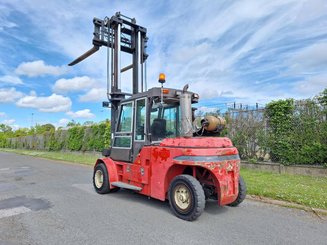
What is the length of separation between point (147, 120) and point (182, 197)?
5.94ft

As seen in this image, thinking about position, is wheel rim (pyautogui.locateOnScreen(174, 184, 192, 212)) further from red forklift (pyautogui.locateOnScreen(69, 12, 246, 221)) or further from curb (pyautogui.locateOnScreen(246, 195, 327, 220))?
curb (pyautogui.locateOnScreen(246, 195, 327, 220))

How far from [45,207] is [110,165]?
1.67 metres

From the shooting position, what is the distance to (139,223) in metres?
4.52

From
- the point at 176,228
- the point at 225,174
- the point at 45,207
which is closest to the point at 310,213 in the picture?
the point at 225,174

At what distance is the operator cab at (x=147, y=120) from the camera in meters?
5.73

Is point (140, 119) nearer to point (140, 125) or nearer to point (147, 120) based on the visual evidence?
point (140, 125)

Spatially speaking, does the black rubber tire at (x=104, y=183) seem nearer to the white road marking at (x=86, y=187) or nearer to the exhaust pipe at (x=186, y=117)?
the white road marking at (x=86, y=187)

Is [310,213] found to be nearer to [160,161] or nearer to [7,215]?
[160,161]

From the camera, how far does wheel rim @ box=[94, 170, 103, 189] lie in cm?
681

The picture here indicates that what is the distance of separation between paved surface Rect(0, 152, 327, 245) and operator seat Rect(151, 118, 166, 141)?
1441 millimetres

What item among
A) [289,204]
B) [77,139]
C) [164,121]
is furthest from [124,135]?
[77,139]

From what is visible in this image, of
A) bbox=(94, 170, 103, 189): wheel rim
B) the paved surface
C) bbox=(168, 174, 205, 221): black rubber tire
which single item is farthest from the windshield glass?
Answer: bbox=(94, 170, 103, 189): wheel rim

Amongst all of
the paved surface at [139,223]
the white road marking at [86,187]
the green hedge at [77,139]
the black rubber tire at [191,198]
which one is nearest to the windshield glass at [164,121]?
the black rubber tire at [191,198]

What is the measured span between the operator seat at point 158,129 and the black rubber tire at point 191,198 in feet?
3.92
